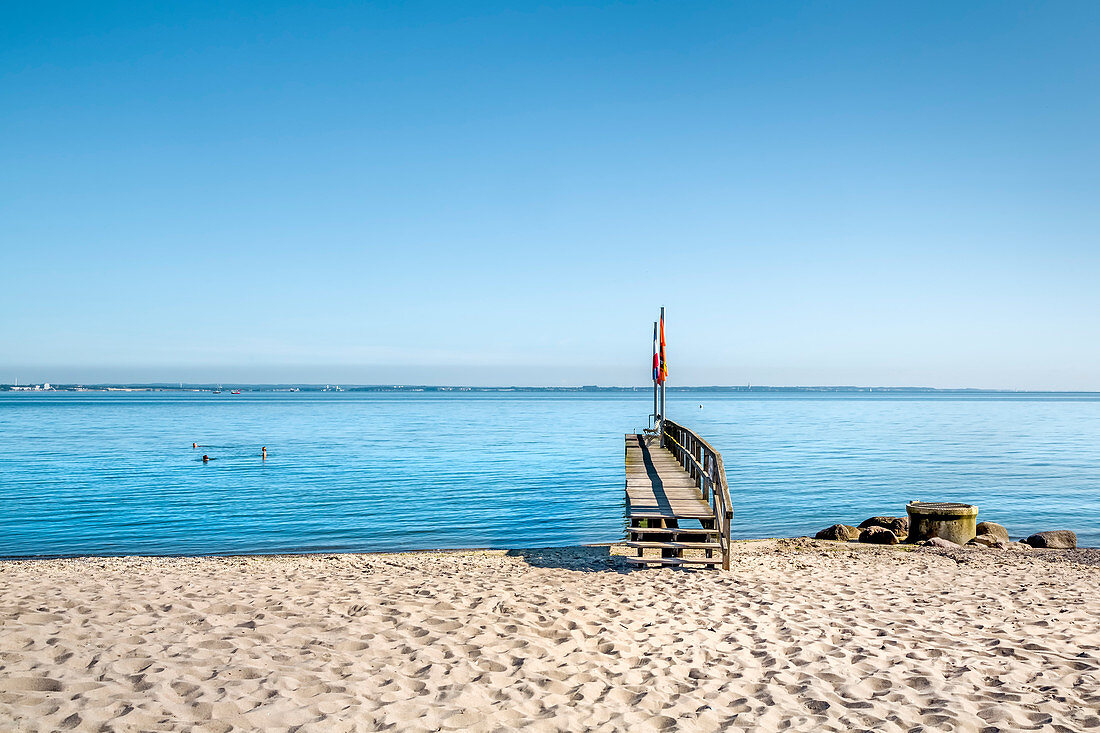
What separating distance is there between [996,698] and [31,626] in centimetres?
949

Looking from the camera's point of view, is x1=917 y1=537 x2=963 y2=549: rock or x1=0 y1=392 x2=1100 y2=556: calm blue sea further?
x1=0 y1=392 x2=1100 y2=556: calm blue sea

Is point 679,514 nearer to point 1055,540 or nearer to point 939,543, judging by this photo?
point 939,543

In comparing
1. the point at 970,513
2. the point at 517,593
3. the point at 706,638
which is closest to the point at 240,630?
the point at 517,593

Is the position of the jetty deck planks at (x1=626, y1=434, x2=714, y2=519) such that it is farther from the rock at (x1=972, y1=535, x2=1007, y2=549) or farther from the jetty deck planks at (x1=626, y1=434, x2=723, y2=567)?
the rock at (x1=972, y1=535, x2=1007, y2=549)

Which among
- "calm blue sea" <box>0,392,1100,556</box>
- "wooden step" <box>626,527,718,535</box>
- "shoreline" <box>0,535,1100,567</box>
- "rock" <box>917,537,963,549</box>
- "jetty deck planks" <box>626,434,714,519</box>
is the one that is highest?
"jetty deck planks" <box>626,434,714,519</box>

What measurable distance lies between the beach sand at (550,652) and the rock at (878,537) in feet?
15.6

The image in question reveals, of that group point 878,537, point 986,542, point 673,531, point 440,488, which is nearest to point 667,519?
point 673,531

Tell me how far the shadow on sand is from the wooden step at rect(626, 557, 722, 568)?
245 mm

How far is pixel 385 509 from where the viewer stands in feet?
75.6

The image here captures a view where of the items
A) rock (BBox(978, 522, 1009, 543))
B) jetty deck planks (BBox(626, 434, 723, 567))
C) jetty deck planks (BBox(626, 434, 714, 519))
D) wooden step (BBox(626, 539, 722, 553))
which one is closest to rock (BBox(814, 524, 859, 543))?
rock (BBox(978, 522, 1009, 543))

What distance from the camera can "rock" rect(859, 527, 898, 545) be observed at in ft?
53.7

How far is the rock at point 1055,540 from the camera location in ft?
53.0

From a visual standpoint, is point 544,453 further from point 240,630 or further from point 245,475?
point 240,630

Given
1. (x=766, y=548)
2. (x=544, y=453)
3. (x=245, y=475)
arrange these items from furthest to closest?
(x=544, y=453), (x=245, y=475), (x=766, y=548)
